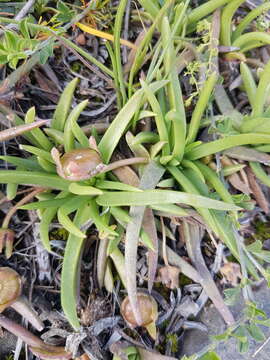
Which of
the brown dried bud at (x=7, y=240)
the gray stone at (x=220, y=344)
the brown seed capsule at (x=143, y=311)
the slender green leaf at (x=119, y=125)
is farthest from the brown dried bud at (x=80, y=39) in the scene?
the gray stone at (x=220, y=344)

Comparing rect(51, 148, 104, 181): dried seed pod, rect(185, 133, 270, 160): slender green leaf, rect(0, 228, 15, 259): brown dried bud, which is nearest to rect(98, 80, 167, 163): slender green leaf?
rect(51, 148, 104, 181): dried seed pod

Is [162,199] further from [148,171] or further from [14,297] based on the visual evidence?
[14,297]

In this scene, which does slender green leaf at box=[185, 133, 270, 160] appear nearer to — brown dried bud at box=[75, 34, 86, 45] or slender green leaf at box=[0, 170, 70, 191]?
slender green leaf at box=[0, 170, 70, 191]

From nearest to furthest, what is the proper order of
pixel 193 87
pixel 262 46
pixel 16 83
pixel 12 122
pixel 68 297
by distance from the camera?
pixel 68 297 < pixel 12 122 < pixel 16 83 < pixel 193 87 < pixel 262 46

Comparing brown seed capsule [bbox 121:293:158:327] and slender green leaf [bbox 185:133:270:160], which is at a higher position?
slender green leaf [bbox 185:133:270:160]

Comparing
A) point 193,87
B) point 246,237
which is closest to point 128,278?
point 246,237

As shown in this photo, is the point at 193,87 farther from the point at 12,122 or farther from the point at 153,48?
the point at 12,122
